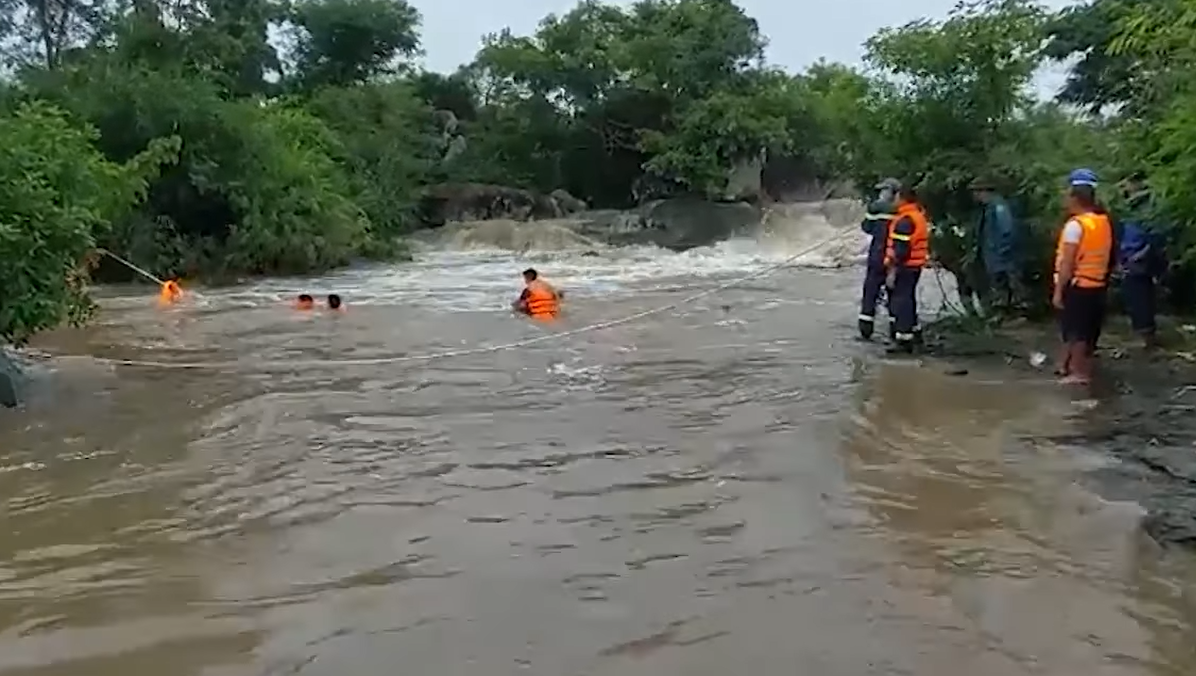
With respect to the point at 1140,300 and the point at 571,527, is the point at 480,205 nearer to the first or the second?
the point at 1140,300

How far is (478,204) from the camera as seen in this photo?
3972 cm

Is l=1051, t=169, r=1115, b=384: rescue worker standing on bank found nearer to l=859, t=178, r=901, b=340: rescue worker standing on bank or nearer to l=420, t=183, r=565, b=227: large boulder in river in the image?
l=859, t=178, r=901, b=340: rescue worker standing on bank

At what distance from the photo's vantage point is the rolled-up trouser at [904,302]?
12.6 meters

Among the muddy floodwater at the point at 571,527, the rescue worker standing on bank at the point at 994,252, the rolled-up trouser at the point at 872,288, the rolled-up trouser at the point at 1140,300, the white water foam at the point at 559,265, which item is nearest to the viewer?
the muddy floodwater at the point at 571,527

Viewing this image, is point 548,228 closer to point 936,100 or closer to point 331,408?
point 936,100

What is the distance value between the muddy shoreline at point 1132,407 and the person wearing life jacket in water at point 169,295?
11.7 m

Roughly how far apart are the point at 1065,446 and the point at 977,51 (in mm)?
5963

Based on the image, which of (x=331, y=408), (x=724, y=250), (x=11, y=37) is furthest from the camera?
(x=11, y=37)

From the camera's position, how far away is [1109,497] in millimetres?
7152

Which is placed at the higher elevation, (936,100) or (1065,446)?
(936,100)

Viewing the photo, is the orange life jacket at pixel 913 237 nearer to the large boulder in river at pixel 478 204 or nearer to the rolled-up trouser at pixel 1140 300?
the rolled-up trouser at pixel 1140 300

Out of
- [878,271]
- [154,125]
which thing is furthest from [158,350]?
[154,125]

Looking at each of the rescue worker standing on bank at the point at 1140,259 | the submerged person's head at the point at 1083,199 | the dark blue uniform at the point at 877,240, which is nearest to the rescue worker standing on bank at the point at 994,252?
the dark blue uniform at the point at 877,240

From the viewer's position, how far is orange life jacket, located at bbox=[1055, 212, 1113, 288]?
10.4 metres
